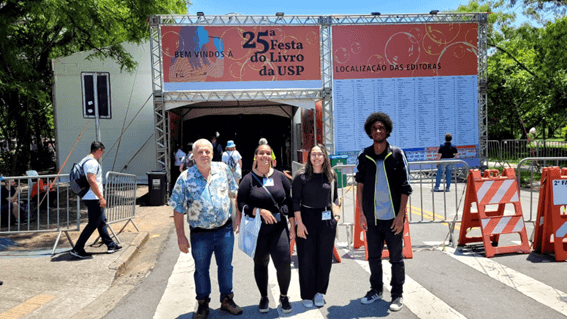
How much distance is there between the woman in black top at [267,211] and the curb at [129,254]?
9.25 ft

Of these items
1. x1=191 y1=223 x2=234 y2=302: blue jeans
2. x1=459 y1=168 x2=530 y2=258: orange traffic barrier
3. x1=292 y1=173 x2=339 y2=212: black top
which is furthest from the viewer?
x1=459 y1=168 x2=530 y2=258: orange traffic barrier

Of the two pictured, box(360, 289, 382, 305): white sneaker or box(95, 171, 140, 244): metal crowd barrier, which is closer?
box(360, 289, 382, 305): white sneaker

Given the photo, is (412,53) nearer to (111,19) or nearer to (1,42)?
(111,19)

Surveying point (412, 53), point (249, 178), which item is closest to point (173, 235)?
point (249, 178)

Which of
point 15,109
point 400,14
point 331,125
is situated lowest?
point 331,125

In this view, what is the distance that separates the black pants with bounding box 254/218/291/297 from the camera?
14.0 feet

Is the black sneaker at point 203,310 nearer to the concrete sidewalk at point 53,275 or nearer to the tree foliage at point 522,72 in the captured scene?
the concrete sidewalk at point 53,275

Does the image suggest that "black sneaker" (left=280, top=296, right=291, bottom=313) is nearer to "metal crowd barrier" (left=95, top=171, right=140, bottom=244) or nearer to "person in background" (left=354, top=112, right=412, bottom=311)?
"person in background" (left=354, top=112, right=412, bottom=311)

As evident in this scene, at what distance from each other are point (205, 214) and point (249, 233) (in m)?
0.48

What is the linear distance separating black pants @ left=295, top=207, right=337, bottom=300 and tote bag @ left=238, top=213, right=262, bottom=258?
1.74 feet

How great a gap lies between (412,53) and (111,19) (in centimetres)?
1040

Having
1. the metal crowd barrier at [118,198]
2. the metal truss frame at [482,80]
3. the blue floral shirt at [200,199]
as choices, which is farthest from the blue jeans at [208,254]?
the metal truss frame at [482,80]

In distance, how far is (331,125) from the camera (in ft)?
51.0

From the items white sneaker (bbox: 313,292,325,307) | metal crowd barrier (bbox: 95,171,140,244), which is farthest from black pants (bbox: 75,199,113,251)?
white sneaker (bbox: 313,292,325,307)
